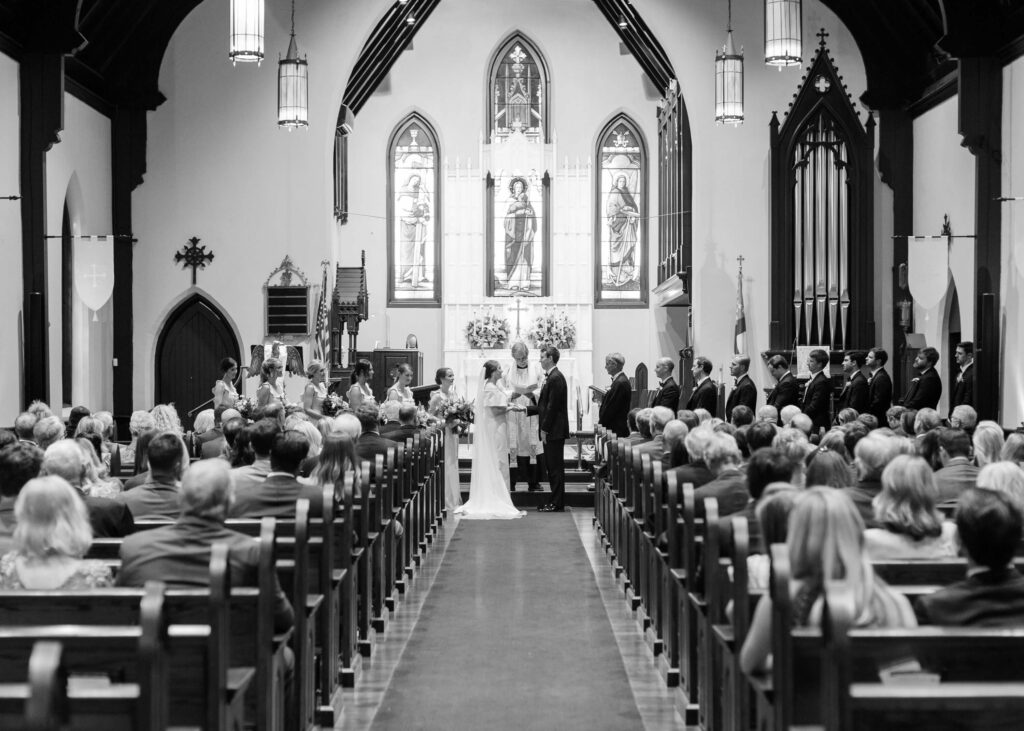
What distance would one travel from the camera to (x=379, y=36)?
18.1m

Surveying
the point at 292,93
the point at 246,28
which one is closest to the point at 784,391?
the point at 246,28

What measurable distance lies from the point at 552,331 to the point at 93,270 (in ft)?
32.9

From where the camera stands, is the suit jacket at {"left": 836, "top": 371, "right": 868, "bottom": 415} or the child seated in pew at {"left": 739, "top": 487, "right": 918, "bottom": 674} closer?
the child seated in pew at {"left": 739, "top": 487, "right": 918, "bottom": 674}

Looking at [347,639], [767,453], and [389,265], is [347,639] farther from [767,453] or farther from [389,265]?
[389,265]

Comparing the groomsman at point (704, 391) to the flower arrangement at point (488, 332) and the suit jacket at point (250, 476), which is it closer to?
the suit jacket at point (250, 476)

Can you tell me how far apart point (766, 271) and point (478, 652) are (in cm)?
1036

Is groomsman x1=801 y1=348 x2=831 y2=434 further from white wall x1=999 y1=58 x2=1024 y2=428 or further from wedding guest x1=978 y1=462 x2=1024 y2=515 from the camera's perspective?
wedding guest x1=978 y1=462 x2=1024 y2=515

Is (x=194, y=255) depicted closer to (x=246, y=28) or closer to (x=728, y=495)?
(x=246, y=28)

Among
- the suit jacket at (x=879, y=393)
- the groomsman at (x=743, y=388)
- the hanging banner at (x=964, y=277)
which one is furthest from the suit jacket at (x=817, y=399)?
the hanging banner at (x=964, y=277)

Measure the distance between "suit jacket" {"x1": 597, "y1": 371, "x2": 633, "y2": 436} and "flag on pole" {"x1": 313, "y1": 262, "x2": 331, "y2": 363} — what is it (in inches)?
196

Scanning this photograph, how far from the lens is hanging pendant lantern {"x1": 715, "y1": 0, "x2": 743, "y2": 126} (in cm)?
1441

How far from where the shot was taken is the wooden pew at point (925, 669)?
2822mm

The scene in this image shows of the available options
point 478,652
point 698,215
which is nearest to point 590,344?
point 698,215

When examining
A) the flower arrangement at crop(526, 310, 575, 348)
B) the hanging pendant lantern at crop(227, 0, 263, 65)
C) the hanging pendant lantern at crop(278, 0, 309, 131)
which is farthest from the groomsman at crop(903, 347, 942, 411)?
the flower arrangement at crop(526, 310, 575, 348)
